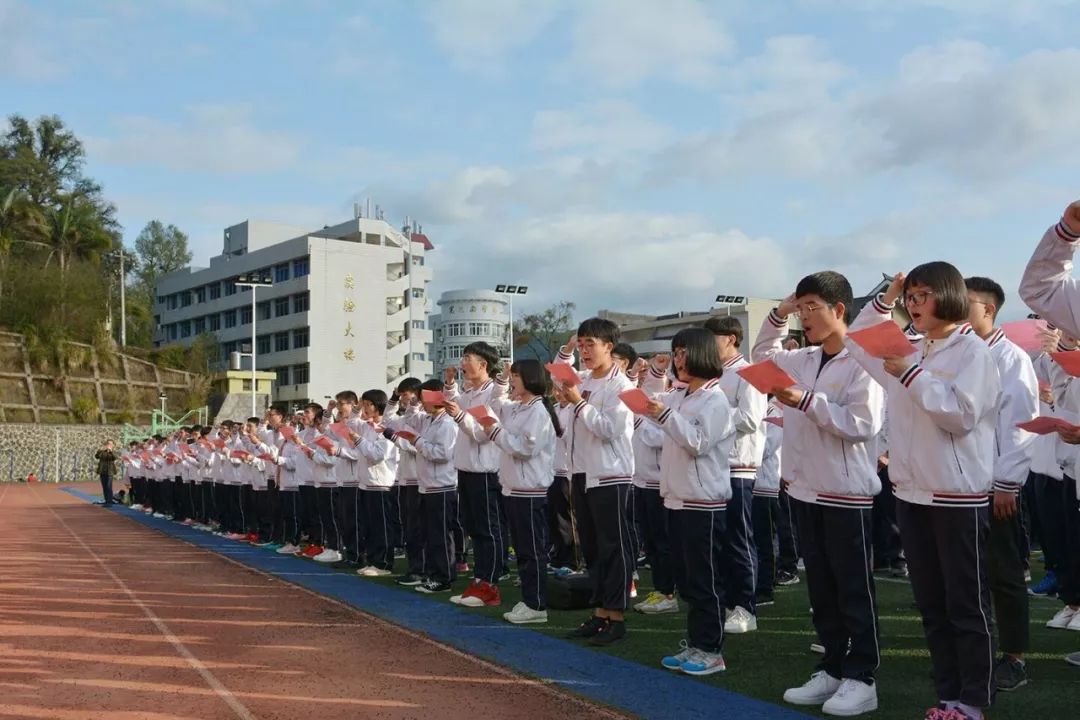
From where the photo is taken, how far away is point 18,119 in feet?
182

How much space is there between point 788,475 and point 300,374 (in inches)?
2156

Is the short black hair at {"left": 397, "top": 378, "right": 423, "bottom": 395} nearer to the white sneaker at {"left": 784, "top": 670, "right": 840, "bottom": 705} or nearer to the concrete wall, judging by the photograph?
the white sneaker at {"left": 784, "top": 670, "right": 840, "bottom": 705}

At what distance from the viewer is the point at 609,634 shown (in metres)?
6.23

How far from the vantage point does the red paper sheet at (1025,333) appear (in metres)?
5.56

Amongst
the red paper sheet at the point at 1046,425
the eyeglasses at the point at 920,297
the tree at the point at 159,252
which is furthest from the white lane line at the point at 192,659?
the tree at the point at 159,252

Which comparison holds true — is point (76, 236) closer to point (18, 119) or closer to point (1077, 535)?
point (18, 119)

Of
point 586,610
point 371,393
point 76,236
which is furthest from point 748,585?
point 76,236

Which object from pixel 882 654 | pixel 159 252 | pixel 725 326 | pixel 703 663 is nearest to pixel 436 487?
pixel 725 326

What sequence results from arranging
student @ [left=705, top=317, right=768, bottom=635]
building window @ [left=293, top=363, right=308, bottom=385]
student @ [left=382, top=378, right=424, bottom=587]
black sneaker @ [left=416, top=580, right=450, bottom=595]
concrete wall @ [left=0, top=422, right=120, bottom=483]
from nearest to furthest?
1. student @ [left=705, top=317, right=768, bottom=635]
2. black sneaker @ [left=416, top=580, right=450, bottom=595]
3. student @ [left=382, top=378, right=424, bottom=587]
4. concrete wall @ [left=0, top=422, right=120, bottom=483]
5. building window @ [left=293, top=363, right=308, bottom=385]

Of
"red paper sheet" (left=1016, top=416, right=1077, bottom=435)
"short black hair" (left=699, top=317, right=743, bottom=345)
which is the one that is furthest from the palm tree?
"red paper sheet" (left=1016, top=416, right=1077, bottom=435)

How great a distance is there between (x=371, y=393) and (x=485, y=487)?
3.19 m

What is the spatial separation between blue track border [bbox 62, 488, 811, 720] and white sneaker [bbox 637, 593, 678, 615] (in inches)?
42.6

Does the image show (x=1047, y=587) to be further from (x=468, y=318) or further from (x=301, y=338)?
(x=468, y=318)

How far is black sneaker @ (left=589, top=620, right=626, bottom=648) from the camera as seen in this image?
6188 millimetres
